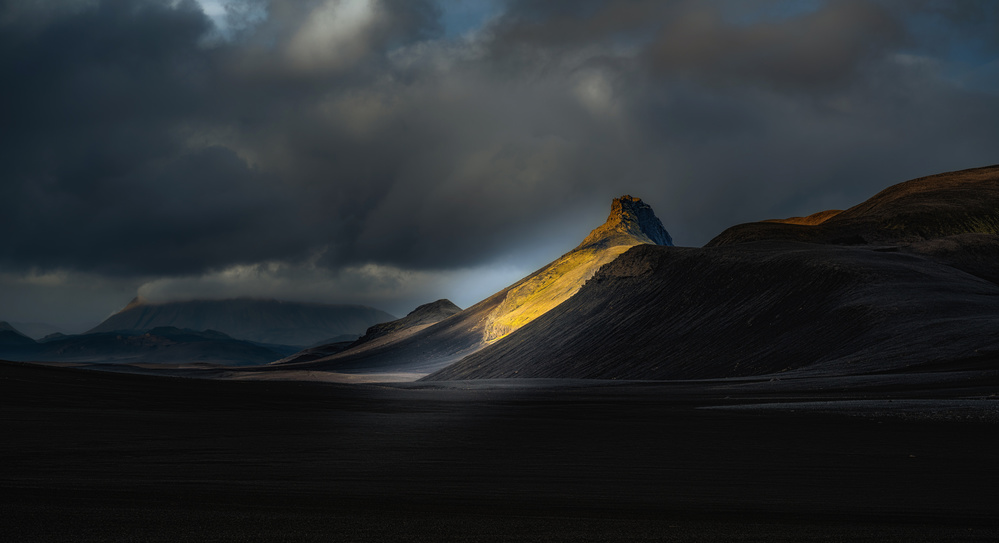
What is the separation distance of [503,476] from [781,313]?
71.0m

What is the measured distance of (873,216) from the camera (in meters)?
136

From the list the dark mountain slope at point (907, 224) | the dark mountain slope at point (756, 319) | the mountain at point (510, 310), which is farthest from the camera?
the mountain at point (510, 310)

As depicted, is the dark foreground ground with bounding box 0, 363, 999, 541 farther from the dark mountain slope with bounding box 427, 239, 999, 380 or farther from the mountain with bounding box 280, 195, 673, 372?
the mountain with bounding box 280, 195, 673, 372

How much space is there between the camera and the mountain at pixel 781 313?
59656 mm

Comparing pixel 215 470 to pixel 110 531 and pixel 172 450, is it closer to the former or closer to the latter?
pixel 172 450

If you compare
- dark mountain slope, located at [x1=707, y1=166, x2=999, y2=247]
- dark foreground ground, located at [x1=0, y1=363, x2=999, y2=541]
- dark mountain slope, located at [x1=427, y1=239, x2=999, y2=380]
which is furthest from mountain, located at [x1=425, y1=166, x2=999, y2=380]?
dark foreground ground, located at [x1=0, y1=363, x2=999, y2=541]

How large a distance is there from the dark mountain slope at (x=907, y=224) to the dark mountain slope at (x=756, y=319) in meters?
29.9

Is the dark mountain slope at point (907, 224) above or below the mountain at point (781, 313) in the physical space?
above

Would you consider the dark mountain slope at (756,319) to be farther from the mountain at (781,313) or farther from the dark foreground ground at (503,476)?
the dark foreground ground at (503,476)

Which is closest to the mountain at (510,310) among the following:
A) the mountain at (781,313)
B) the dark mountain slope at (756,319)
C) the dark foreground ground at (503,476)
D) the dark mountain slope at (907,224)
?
the dark mountain slope at (907,224)

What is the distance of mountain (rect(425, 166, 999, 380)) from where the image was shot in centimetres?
5966

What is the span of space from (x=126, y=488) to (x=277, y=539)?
15.1 ft

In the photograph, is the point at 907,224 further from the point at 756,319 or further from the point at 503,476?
the point at 503,476

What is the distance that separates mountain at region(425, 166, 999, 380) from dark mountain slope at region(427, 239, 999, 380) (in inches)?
7.7
